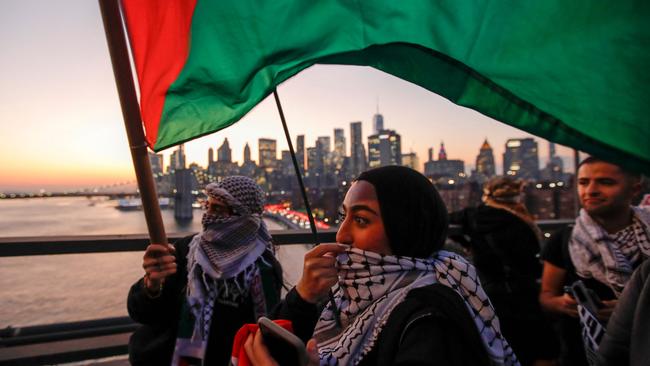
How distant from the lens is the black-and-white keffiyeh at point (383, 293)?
4.29 feet

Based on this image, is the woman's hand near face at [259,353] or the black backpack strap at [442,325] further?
the black backpack strap at [442,325]

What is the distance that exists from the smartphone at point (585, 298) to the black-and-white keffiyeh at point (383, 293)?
1.09m

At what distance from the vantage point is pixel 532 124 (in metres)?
1.29

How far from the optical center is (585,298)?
220cm

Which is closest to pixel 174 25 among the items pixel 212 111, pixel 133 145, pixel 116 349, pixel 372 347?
pixel 212 111

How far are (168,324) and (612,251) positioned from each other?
2.90 m

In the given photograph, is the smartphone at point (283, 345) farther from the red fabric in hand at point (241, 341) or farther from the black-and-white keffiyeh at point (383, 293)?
the black-and-white keffiyeh at point (383, 293)

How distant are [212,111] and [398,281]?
3.02 feet

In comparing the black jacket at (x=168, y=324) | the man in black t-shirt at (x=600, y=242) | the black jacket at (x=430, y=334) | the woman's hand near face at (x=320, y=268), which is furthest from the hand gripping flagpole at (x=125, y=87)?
the man in black t-shirt at (x=600, y=242)

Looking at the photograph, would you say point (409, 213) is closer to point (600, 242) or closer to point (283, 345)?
point (283, 345)

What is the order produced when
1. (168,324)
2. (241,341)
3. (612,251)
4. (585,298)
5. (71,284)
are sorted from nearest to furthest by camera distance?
(241,341)
(585,298)
(612,251)
(168,324)
(71,284)

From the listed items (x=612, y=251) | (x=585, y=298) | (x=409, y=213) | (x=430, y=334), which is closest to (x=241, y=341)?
(x=430, y=334)

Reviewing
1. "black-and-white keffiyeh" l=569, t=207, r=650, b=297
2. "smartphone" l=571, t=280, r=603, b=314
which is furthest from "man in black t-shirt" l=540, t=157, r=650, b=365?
"smartphone" l=571, t=280, r=603, b=314

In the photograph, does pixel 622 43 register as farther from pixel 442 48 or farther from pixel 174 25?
pixel 174 25
